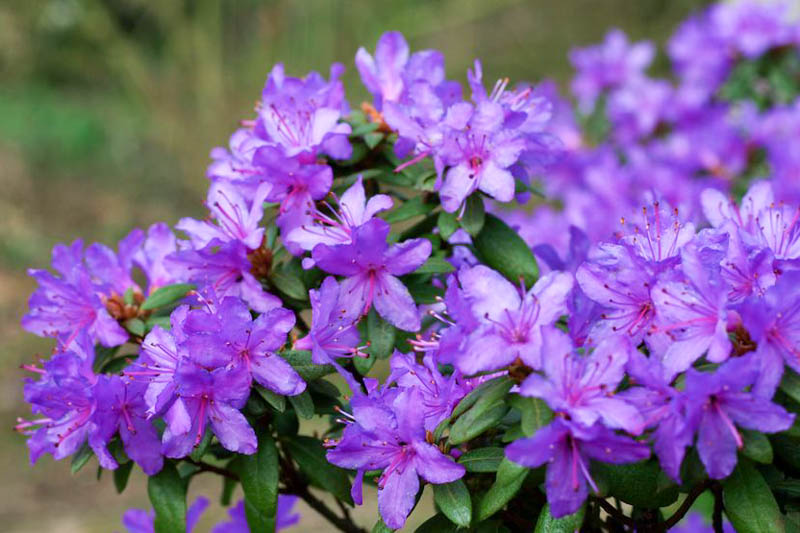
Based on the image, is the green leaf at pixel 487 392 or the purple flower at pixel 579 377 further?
the green leaf at pixel 487 392

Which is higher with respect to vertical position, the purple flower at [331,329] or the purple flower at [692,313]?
the purple flower at [692,313]

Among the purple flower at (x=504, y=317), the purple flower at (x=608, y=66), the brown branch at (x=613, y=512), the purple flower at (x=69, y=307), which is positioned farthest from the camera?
the purple flower at (x=608, y=66)

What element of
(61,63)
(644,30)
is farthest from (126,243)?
(61,63)

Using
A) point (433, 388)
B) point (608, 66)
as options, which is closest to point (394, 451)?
point (433, 388)

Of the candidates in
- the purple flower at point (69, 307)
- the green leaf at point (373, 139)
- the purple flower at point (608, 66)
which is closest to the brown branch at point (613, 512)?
the green leaf at point (373, 139)

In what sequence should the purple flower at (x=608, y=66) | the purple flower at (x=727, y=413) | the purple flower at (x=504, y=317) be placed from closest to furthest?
the purple flower at (x=727, y=413) < the purple flower at (x=504, y=317) < the purple flower at (x=608, y=66)

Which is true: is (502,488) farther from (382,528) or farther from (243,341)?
(243,341)

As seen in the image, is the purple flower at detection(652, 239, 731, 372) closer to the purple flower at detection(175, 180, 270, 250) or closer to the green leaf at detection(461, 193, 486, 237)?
the green leaf at detection(461, 193, 486, 237)

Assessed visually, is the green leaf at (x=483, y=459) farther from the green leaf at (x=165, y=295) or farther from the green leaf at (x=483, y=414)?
the green leaf at (x=165, y=295)

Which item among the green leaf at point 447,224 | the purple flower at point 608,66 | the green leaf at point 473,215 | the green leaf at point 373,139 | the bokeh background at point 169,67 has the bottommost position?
the bokeh background at point 169,67
